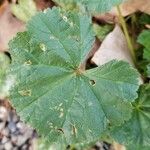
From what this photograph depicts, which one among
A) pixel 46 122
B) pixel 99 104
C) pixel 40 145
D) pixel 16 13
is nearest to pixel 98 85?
pixel 99 104

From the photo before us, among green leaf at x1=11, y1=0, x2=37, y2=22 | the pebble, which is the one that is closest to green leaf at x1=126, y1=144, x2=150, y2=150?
the pebble

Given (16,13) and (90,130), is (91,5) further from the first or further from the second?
(16,13)

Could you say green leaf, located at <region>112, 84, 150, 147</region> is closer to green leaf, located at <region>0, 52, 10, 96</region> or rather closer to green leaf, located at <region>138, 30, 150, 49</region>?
green leaf, located at <region>138, 30, 150, 49</region>

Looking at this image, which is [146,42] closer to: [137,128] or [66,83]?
[137,128]

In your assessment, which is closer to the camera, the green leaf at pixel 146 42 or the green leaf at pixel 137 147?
the green leaf at pixel 137 147

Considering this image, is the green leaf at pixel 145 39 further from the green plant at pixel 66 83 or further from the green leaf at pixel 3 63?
the green leaf at pixel 3 63

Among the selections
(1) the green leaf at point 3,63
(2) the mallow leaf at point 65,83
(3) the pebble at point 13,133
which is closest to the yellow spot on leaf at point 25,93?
(2) the mallow leaf at point 65,83
